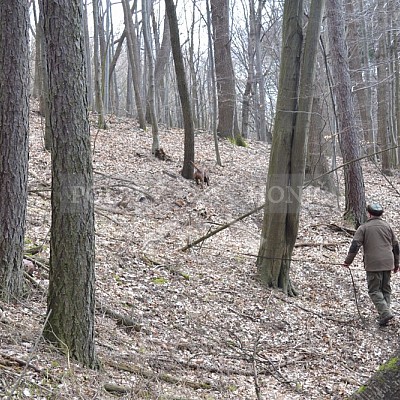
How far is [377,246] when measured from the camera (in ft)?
25.0

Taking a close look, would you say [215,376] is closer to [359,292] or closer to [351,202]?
[359,292]

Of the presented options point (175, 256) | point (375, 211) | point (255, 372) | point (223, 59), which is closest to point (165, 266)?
point (175, 256)

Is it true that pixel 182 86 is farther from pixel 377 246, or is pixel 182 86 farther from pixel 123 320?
pixel 123 320

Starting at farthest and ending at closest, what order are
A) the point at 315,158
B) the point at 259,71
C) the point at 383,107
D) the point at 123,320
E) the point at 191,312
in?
the point at 259,71, the point at 383,107, the point at 315,158, the point at 191,312, the point at 123,320

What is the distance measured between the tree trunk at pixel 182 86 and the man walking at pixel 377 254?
A: 6822 millimetres

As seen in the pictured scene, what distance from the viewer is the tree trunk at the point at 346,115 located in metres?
12.5

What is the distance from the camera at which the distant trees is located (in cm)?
520

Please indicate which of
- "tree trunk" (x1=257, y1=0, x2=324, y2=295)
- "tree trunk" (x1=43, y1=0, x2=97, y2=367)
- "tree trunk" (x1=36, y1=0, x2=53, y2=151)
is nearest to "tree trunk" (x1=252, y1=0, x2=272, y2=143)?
"tree trunk" (x1=36, y1=0, x2=53, y2=151)

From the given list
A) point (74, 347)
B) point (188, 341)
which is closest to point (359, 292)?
point (188, 341)

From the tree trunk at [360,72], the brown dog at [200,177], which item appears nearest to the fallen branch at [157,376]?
the brown dog at [200,177]

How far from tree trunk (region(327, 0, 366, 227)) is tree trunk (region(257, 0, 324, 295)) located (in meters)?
4.41

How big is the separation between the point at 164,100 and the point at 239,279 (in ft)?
66.8

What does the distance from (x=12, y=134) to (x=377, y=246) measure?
5647 mm

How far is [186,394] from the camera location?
15.2ft
